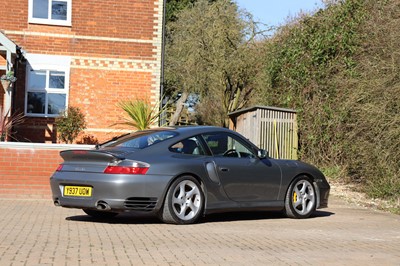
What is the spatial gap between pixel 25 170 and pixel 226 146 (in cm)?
437

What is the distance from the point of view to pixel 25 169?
13.5m

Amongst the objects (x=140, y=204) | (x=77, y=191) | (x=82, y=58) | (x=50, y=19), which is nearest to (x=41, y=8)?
(x=50, y=19)

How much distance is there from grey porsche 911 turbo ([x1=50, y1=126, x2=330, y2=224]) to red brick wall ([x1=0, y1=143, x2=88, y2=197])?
276cm

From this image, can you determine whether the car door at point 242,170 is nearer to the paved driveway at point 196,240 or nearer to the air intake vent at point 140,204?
the paved driveway at point 196,240

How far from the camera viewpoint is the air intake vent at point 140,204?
9.85 m

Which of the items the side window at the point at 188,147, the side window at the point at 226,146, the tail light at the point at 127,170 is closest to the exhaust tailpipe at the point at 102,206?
the tail light at the point at 127,170

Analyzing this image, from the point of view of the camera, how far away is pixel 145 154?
33.4 feet

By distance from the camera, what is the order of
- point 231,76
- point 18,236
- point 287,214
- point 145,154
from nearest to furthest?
point 18,236 < point 145,154 < point 287,214 < point 231,76

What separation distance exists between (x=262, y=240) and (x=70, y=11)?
582 inches

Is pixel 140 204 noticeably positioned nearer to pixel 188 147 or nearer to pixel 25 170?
pixel 188 147

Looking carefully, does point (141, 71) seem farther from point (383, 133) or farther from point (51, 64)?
point (383, 133)

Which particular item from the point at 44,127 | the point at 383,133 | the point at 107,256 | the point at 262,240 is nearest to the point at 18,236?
the point at 107,256

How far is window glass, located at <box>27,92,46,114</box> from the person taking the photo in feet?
72.1

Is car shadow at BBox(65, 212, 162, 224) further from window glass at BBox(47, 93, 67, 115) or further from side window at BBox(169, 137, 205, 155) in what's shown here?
window glass at BBox(47, 93, 67, 115)
